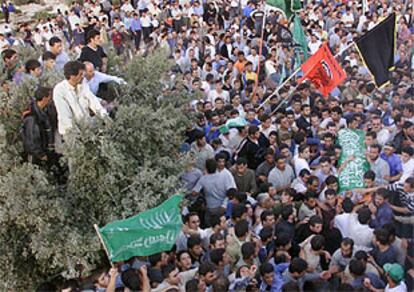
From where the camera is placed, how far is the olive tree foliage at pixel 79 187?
611 cm

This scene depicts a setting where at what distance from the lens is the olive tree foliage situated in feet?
20.1

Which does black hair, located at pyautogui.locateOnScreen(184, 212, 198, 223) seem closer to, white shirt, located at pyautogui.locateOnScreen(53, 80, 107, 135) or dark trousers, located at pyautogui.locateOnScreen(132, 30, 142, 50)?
white shirt, located at pyautogui.locateOnScreen(53, 80, 107, 135)

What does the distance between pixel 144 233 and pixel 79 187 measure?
4.52ft

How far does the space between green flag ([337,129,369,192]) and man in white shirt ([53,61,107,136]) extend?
126 inches

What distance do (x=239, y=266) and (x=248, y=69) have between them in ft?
22.5

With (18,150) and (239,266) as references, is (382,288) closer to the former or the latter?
(239,266)

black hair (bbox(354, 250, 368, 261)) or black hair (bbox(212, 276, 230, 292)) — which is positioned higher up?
black hair (bbox(354, 250, 368, 261))

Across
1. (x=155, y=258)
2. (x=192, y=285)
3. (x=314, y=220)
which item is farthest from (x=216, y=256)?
(x=314, y=220)

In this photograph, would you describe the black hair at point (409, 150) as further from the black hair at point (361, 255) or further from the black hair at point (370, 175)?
the black hair at point (361, 255)

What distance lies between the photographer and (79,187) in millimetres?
6418

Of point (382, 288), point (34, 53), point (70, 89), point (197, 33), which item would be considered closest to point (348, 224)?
point (382, 288)

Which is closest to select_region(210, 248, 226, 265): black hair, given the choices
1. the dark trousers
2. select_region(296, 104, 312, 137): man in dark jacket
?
select_region(296, 104, 312, 137): man in dark jacket

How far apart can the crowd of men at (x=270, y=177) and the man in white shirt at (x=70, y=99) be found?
0.04ft

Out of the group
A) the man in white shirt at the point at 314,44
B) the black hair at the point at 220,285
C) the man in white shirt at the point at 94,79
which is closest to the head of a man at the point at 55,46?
the man in white shirt at the point at 94,79
